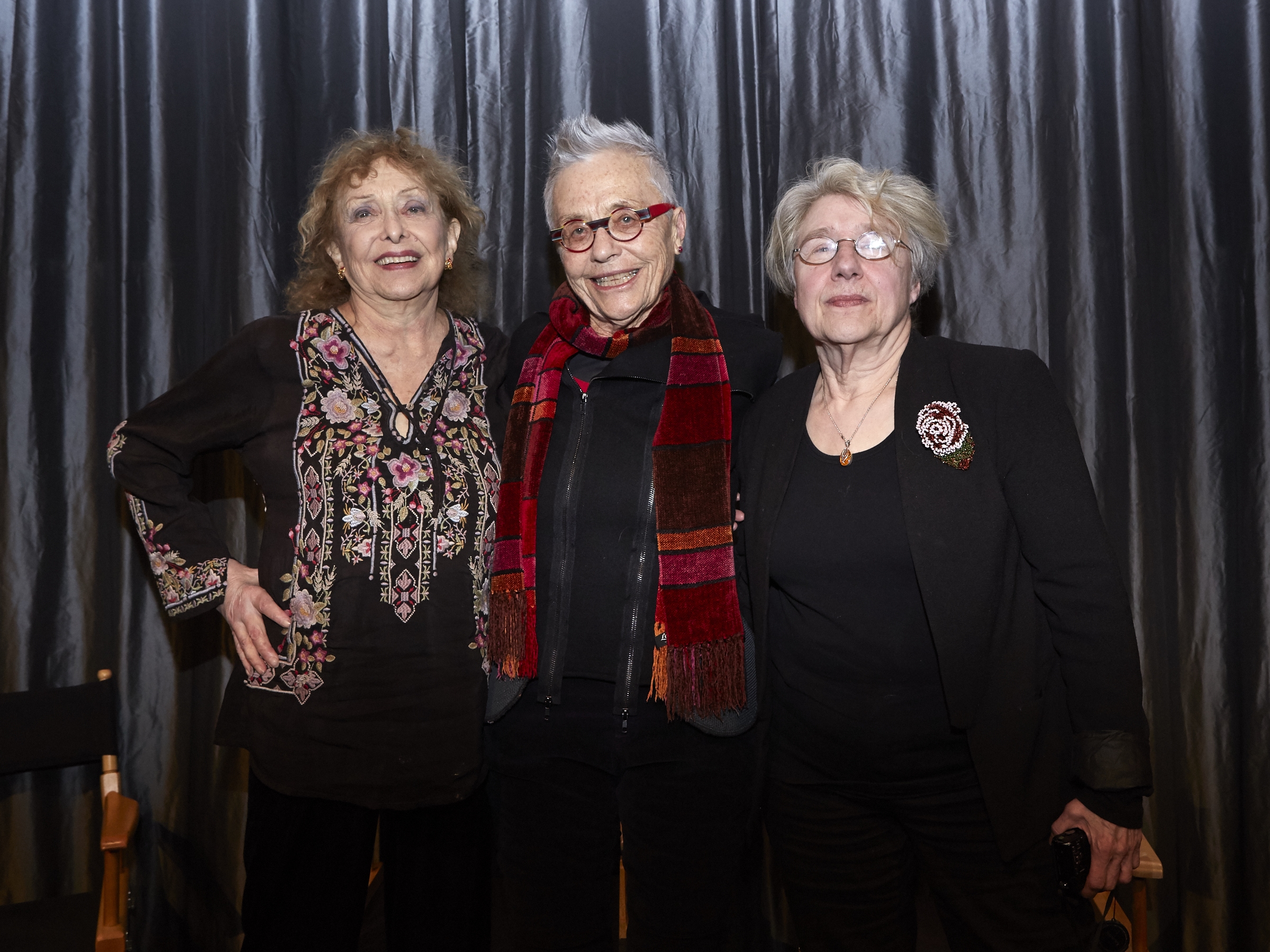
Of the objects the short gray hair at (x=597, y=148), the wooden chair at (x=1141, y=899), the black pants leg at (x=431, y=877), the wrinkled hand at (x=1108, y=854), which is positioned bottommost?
the wooden chair at (x=1141, y=899)

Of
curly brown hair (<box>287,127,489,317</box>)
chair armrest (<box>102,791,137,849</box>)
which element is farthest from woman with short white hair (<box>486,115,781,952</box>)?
chair armrest (<box>102,791,137,849</box>)

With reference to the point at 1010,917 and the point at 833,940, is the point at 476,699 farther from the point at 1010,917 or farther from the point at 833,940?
the point at 1010,917

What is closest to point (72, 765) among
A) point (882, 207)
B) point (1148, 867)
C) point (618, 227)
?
point (618, 227)

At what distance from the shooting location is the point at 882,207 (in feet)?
5.43

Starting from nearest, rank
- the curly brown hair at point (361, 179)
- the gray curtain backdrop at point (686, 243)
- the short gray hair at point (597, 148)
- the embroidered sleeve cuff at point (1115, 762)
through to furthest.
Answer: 1. the embroidered sleeve cuff at point (1115, 762)
2. the short gray hair at point (597, 148)
3. the curly brown hair at point (361, 179)
4. the gray curtain backdrop at point (686, 243)

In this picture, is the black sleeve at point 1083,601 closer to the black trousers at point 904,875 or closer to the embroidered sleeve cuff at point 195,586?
the black trousers at point 904,875

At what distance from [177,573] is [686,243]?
1461 mm

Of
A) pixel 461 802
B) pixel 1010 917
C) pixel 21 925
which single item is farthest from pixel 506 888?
pixel 21 925

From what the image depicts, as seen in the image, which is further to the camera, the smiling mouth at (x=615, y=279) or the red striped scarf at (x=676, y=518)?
the smiling mouth at (x=615, y=279)

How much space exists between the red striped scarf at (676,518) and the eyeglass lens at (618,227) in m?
0.15

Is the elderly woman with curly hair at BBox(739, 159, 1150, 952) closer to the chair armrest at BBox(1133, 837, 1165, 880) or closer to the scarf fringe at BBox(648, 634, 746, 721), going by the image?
the scarf fringe at BBox(648, 634, 746, 721)

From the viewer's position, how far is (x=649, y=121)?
7.86 ft

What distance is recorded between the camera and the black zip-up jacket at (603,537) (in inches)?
62.8

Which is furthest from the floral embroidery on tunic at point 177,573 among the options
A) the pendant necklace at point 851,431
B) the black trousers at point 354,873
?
the pendant necklace at point 851,431
